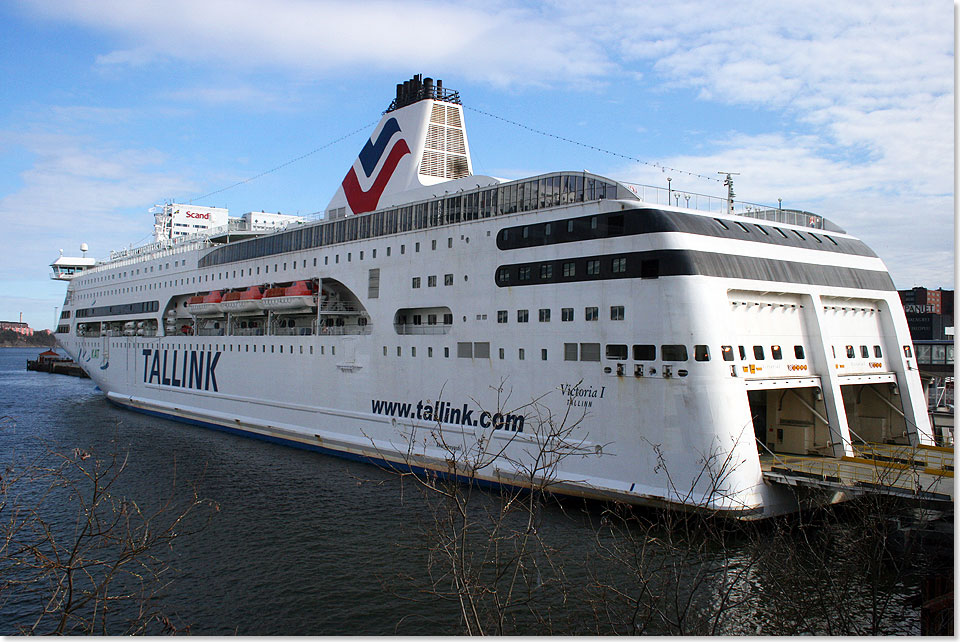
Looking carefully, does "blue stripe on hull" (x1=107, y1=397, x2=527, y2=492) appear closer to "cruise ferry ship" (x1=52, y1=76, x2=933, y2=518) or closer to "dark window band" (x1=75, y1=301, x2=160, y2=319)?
"cruise ferry ship" (x1=52, y1=76, x2=933, y2=518)

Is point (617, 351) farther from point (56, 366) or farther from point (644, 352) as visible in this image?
point (56, 366)

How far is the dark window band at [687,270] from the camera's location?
1558cm

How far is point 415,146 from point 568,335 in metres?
11.1

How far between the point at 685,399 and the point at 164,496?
13.4m

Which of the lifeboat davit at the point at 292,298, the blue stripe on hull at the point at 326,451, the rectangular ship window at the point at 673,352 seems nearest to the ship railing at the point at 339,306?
the lifeboat davit at the point at 292,298

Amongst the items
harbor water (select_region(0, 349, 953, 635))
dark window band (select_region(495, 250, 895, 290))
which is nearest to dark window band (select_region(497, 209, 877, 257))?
dark window band (select_region(495, 250, 895, 290))

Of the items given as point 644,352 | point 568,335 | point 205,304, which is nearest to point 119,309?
point 205,304

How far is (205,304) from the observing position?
32531 mm

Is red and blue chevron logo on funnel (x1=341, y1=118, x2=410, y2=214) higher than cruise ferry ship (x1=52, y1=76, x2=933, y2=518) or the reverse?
higher

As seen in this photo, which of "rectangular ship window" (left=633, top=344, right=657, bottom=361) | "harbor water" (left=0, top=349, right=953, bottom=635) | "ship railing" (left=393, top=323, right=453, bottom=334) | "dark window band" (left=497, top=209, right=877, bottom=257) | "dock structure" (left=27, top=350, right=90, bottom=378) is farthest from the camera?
"dock structure" (left=27, top=350, right=90, bottom=378)

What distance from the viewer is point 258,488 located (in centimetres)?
Answer: 1958

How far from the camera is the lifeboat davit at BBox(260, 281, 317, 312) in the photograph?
26750 mm

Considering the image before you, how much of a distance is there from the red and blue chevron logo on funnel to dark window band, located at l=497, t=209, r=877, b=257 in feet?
26.1

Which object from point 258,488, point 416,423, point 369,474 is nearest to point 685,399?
point 416,423
